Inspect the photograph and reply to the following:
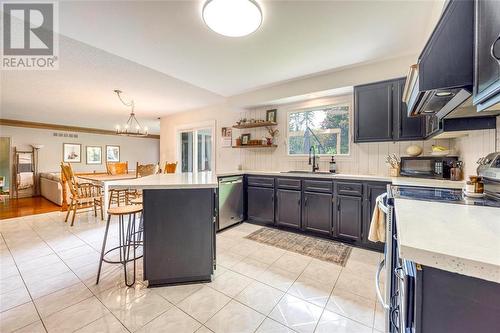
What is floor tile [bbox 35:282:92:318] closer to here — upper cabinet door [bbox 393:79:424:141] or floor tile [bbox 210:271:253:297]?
floor tile [bbox 210:271:253:297]

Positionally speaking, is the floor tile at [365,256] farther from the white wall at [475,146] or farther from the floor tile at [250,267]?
the white wall at [475,146]

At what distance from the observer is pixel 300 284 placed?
6.31 feet

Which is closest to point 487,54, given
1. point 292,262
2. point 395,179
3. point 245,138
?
point 395,179

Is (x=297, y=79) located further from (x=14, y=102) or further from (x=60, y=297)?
(x=14, y=102)

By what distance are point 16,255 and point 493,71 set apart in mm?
4490

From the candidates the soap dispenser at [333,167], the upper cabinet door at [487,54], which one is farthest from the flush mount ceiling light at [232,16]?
the soap dispenser at [333,167]

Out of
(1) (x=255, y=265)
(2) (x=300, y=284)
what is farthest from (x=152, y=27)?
(2) (x=300, y=284)

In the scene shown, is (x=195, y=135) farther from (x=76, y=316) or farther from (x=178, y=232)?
(x=76, y=316)

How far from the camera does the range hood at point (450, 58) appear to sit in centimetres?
103

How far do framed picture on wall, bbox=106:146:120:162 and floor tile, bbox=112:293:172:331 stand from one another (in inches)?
347

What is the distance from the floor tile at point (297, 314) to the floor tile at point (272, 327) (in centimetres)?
3

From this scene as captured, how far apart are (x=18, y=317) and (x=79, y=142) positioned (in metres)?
8.32

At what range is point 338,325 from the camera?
1.45 meters

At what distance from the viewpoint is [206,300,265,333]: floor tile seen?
1.42m
